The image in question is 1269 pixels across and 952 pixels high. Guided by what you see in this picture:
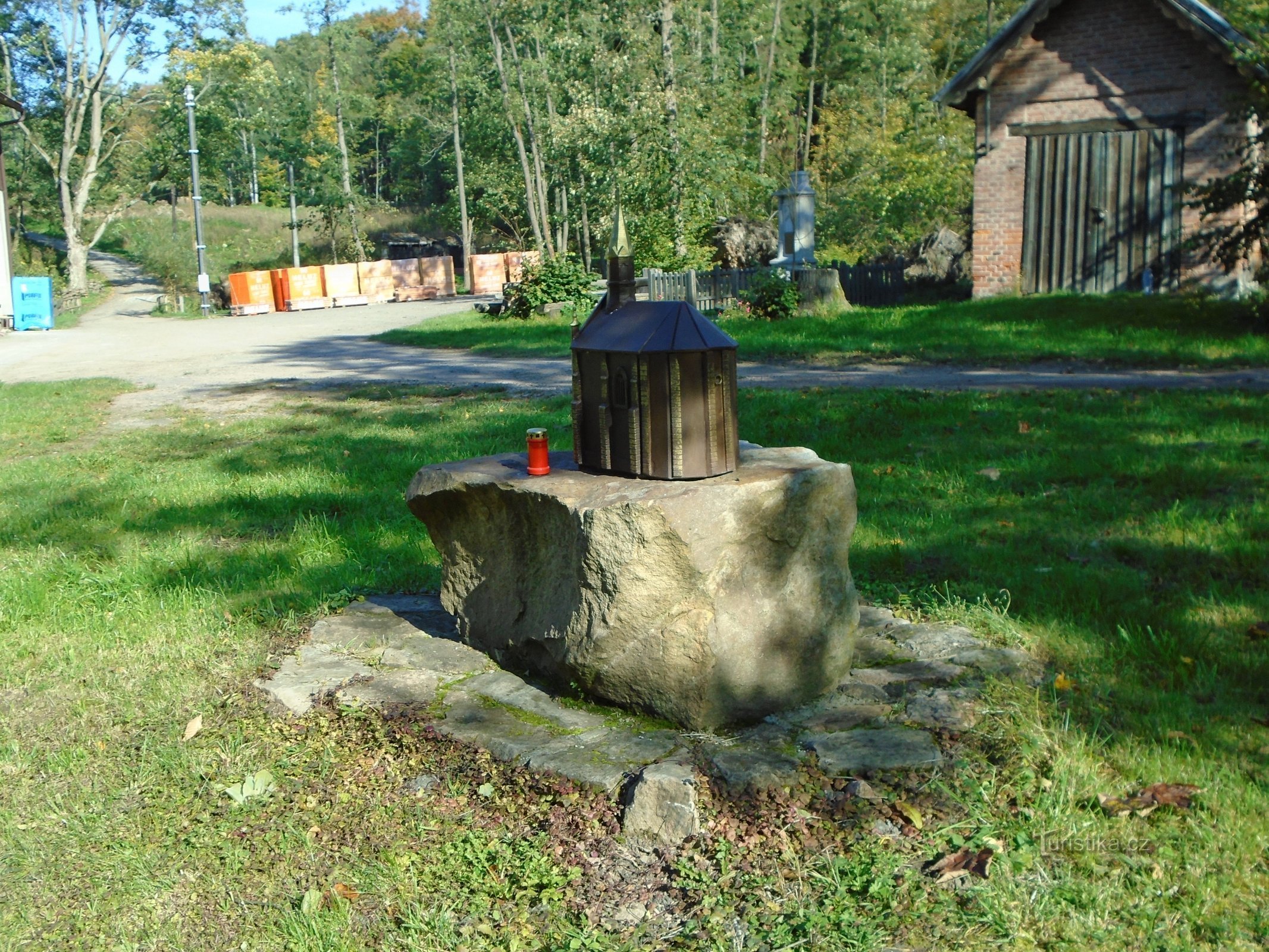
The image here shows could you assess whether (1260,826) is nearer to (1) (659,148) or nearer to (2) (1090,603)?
(2) (1090,603)

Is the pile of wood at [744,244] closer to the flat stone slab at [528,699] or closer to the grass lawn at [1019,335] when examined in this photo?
the grass lawn at [1019,335]

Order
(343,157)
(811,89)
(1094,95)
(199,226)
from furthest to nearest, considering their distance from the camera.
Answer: (811,89) → (343,157) → (199,226) → (1094,95)

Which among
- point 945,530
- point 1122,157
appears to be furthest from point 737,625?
point 1122,157

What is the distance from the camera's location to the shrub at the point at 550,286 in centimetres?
2361

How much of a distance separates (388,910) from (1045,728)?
227 cm

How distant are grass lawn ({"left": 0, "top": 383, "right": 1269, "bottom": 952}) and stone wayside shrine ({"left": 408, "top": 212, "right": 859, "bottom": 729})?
564 mm

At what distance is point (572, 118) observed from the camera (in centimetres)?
3412

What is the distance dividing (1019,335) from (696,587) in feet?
38.7

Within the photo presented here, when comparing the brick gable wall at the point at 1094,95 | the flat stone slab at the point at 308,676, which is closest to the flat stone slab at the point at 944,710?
the flat stone slab at the point at 308,676

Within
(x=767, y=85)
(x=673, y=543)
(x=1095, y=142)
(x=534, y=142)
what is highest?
(x=767, y=85)

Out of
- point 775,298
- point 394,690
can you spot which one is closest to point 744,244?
point 775,298

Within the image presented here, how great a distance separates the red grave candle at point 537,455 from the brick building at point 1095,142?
52.6 ft

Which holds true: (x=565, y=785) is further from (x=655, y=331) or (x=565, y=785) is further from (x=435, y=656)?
(x=655, y=331)

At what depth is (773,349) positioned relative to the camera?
15.3 m
